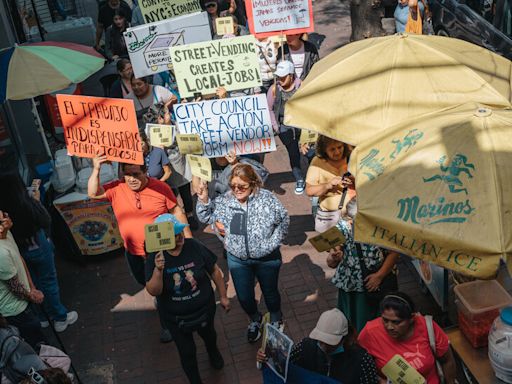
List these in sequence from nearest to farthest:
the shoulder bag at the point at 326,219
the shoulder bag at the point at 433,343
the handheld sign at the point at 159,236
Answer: the shoulder bag at the point at 433,343
the handheld sign at the point at 159,236
the shoulder bag at the point at 326,219

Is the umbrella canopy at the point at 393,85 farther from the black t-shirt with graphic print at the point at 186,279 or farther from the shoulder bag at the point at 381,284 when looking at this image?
the black t-shirt with graphic print at the point at 186,279

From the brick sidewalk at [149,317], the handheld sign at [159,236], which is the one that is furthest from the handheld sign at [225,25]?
the handheld sign at [159,236]

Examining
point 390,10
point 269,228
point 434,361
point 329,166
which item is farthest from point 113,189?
point 390,10

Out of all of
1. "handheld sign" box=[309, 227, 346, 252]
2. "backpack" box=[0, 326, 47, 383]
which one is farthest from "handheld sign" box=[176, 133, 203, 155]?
"backpack" box=[0, 326, 47, 383]

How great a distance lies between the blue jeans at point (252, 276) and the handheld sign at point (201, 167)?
0.73m

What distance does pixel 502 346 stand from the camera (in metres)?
4.26

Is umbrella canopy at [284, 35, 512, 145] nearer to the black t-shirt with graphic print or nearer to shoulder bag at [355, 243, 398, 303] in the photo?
shoulder bag at [355, 243, 398, 303]

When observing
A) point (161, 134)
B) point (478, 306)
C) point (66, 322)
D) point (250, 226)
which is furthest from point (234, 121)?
point (478, 306)

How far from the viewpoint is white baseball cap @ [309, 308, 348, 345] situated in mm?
3955

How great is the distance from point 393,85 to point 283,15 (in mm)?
Answer: 3834

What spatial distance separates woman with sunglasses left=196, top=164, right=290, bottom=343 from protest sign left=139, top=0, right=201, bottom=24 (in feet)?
14.6

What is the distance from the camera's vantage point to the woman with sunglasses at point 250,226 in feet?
17.4

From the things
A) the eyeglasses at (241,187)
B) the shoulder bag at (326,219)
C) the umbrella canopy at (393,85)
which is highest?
the umbrella canopy at (393,85)

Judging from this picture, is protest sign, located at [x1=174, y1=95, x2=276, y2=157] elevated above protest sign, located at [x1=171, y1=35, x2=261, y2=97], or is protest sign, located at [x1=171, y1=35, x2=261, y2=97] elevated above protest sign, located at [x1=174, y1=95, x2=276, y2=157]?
protest sign, located at [x1=171, y1=35, x2=261, y2=97]
